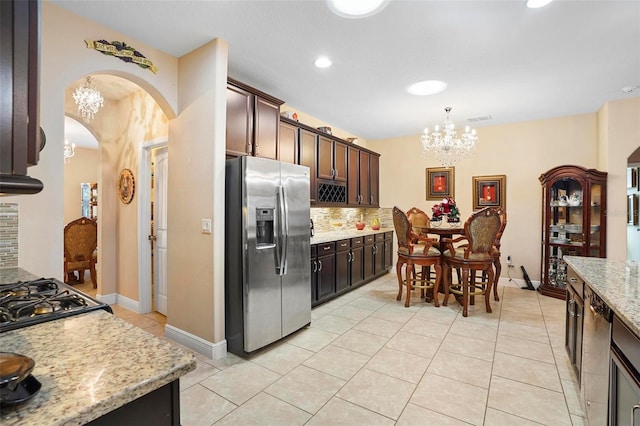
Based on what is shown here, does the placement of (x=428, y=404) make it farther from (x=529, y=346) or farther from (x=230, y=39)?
(x=230, y=39)

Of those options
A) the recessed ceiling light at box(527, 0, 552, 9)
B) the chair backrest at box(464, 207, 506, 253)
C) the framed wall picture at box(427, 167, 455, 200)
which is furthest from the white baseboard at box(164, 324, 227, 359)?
the framed wall picture at box(427, 167, 455, 200)

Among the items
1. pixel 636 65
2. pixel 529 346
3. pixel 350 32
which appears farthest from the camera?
pixel 636 65

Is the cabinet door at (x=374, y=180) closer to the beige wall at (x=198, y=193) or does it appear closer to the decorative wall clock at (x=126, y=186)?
the beige wall at (x=198, y=193)

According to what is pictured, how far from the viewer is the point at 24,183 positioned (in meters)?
0.57

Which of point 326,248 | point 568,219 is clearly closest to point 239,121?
point 326,248

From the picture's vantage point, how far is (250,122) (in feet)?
10.4

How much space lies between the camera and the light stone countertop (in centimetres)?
59

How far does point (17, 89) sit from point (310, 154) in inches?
150

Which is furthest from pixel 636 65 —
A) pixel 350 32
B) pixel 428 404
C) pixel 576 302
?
pixel 428 404

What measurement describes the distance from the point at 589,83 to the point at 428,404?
13.1 feet

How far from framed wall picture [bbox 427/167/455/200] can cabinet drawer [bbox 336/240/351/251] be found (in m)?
2.25

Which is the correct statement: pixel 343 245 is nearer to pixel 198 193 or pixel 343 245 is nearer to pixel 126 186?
pixel 198 193

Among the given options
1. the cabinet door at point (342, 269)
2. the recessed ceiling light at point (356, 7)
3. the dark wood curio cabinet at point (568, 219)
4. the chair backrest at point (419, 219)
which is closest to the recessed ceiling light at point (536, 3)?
the recessed ceiling light at point (356, 7)

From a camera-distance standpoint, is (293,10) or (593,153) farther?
(593,153)
